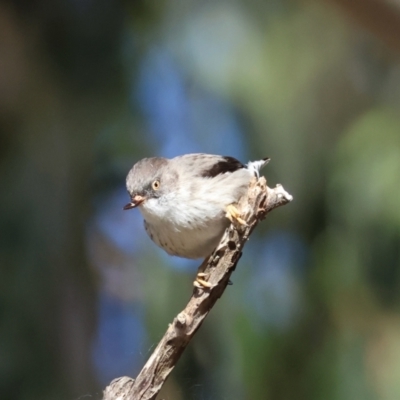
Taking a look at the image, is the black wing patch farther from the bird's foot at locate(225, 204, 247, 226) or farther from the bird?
the bird's foot at locate(225, 204, 247, 226)

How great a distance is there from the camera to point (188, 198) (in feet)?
4.17

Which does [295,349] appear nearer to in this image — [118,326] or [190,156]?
[118,326]

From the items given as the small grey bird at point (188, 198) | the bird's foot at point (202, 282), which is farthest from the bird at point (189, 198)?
the bird's foot at point (202, 282)

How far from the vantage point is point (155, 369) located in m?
1.10

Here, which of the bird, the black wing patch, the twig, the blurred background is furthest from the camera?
the blurred background

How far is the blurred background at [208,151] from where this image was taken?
2.02 meters

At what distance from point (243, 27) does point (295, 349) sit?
1.41m

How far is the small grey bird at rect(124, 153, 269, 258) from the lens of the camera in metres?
1.24

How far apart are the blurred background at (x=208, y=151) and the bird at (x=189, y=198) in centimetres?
67

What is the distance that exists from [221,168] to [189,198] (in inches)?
5.9

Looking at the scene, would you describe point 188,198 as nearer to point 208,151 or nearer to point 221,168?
point 221,168

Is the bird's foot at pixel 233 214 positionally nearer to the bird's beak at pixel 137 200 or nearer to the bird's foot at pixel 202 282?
the bird's foot at pixel 202 282

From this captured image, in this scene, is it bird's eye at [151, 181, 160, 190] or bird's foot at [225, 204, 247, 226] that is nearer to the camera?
bird's foot at [225, 204, 247, 226]

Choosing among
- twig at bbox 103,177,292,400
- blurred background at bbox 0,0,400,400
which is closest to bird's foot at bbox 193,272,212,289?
twig at bbox 103,177,292,400
